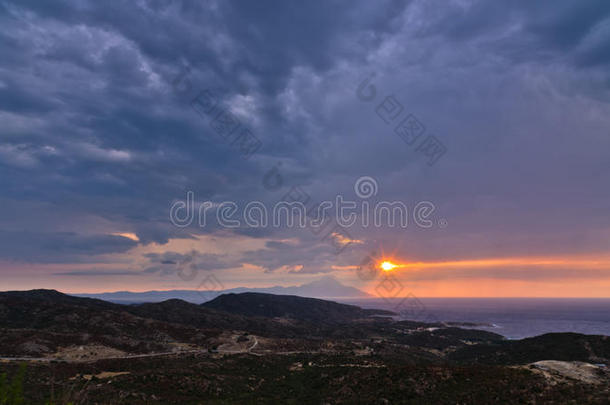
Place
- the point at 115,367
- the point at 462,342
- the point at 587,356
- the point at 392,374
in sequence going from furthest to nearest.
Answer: the point at 462,342
the point at 587,356
the point at 115,367
the point at 392,374

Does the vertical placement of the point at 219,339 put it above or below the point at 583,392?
below

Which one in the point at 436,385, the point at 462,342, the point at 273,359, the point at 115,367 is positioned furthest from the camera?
the point at 462,342

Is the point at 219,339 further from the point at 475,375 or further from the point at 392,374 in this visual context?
the point at 475,375

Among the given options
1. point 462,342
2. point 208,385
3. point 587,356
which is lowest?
point 462,342

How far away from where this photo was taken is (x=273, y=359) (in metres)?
68.8

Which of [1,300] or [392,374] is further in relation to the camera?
[1,300]

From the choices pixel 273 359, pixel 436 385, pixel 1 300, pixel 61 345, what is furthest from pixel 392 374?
pixel 1 300

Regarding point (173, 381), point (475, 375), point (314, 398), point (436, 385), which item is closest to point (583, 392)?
point (475, 375)

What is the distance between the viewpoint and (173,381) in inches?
1829

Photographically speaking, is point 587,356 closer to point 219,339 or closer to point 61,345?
point 219,339

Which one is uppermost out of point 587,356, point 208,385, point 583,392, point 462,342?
point 583,392

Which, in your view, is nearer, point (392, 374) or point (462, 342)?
point (392, 374)

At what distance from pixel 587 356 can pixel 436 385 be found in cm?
6798

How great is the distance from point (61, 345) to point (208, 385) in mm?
48244
